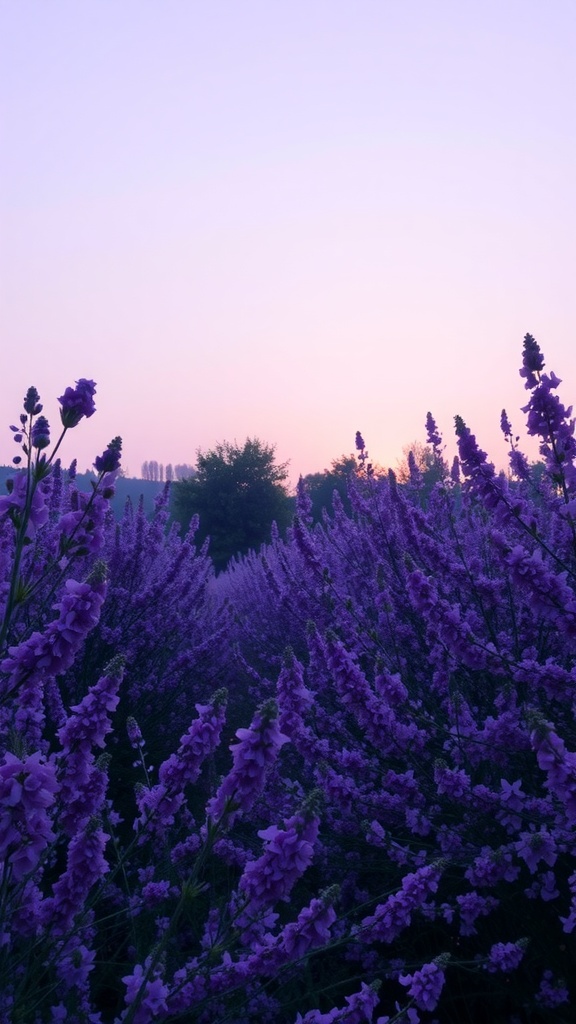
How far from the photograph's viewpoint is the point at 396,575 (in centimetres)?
517

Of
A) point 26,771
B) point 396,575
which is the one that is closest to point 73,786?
point 26,771

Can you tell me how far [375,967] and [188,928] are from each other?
131cm

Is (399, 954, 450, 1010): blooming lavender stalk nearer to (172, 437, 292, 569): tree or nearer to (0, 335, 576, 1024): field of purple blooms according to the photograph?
(0, 335, 576, 1024): field of purple blooms

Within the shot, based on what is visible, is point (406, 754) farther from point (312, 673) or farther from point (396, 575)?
point (396, 575)

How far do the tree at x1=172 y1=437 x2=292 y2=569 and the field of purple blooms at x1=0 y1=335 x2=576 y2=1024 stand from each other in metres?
23.1

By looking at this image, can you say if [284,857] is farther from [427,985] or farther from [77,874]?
[427,985]

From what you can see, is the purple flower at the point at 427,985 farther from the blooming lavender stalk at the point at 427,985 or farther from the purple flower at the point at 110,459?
the purple flower at the point at 110,459

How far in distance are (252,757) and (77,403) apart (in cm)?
112

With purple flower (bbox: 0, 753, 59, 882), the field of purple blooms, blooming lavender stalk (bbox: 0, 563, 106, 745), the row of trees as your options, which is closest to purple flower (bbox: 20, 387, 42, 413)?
the field of purple blooms

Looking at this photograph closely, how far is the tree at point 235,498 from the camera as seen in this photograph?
29016mm

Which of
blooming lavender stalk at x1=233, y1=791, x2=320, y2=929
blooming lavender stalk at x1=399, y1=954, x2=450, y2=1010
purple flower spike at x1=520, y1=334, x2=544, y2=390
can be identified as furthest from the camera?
purple flower spike at x1=520, y1=334, x2=544, y2=390

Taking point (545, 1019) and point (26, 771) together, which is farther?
point (545, 1019)

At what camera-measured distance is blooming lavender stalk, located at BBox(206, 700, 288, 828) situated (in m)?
1.85

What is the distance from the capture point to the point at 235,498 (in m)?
29.6
